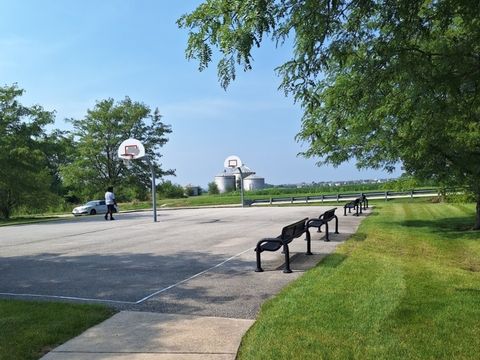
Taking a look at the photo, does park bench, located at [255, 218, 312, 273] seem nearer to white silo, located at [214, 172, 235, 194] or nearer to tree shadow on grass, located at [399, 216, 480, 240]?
tree shadow on grass, located at [399, 216, 480, 240]

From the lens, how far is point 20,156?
34812 mm

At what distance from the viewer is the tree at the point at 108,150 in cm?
5769

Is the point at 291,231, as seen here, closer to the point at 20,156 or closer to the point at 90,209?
the point at 20,156

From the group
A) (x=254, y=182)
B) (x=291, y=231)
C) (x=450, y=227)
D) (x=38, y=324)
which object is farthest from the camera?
(x=254, y=182)

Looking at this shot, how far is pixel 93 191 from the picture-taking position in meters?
59.0

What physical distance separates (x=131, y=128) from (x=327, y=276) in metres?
53.6

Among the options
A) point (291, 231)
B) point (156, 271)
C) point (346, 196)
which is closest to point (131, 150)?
point (346, 196)

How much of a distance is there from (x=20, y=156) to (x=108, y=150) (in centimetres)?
2403

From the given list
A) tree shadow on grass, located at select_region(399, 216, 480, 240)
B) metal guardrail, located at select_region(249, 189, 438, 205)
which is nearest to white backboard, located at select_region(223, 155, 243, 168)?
metal guardrail, located at select_region(249, 189, 438, 205)

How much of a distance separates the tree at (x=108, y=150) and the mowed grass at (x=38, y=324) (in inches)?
2074

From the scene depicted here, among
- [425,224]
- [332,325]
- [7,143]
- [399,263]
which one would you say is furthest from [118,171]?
[332,325]

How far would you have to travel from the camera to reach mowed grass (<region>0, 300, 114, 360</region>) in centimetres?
493

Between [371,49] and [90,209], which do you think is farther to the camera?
[90,209]

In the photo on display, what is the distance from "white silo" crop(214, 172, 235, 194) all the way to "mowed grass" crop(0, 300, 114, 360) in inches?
3044
